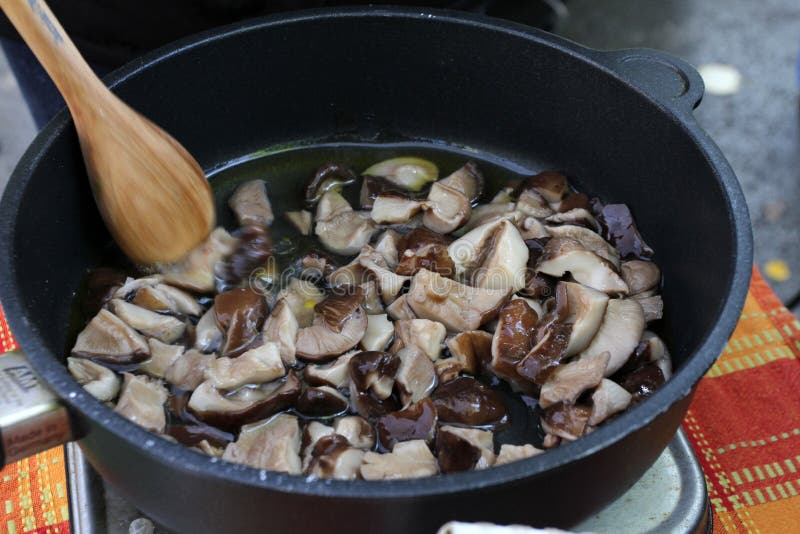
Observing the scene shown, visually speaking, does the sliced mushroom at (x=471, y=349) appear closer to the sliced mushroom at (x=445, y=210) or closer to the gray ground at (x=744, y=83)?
the sliced mushroom at (x=445, y=210)

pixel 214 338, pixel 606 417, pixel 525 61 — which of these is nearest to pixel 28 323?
pixel 214 338

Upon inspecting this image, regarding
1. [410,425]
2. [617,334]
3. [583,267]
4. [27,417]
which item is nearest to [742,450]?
[617,334]

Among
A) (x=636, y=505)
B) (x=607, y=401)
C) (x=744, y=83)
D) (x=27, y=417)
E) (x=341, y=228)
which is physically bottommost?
(x=744, y=83)

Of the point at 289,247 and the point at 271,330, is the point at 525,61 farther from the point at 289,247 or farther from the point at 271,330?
the point at 271,330

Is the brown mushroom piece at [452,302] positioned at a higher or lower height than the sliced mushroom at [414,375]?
higher

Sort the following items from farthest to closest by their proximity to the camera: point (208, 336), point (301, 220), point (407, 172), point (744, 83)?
point (744, 83) → point (407, 172) → point (301, 220) → point (208, 336)

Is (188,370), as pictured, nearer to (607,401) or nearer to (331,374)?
(331,374)

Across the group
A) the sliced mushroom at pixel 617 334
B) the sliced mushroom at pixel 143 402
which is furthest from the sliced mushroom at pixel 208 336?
the sliced mushroom at pixel 617 334
